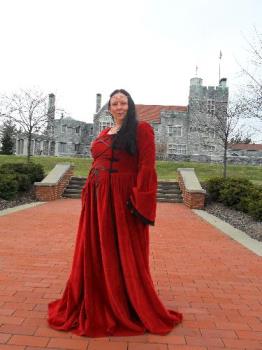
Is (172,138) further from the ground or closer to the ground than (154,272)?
further from the ground

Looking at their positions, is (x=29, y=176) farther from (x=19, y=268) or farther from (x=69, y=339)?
(x=69, y=339)

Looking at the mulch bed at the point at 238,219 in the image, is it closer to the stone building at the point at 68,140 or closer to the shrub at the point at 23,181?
the shrub at the point at 23,181

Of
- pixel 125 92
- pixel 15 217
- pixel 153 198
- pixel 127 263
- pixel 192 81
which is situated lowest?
pixel 15 217

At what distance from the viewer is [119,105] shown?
340cm

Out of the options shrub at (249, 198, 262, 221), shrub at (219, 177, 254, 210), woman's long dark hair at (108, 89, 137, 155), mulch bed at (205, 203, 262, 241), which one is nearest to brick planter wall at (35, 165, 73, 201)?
mulch bed at (205, 203, 262, 241)

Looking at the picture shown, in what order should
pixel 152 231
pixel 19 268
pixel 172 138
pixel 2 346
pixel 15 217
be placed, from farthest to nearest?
pixel 172 138
pixel 15 217
pixel 152 231
pixel 19 268
pixel 2 346

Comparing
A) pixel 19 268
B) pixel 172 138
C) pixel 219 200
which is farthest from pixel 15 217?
pixel 172 138

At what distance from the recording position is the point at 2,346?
2.98 metres

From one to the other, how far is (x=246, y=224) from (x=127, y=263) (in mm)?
7369

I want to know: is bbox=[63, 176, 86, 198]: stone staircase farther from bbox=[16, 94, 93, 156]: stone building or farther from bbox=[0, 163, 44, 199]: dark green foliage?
bbox=[16, 94, 93, 156]: stone building

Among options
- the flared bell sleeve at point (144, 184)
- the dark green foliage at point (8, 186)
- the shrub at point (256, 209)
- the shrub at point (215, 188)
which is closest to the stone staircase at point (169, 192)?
the shrub at point (215, 188)

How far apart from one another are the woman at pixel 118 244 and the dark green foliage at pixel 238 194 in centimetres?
716

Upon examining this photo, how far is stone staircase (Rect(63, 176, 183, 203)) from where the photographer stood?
624 inches

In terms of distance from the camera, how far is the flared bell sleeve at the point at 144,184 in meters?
3.20
